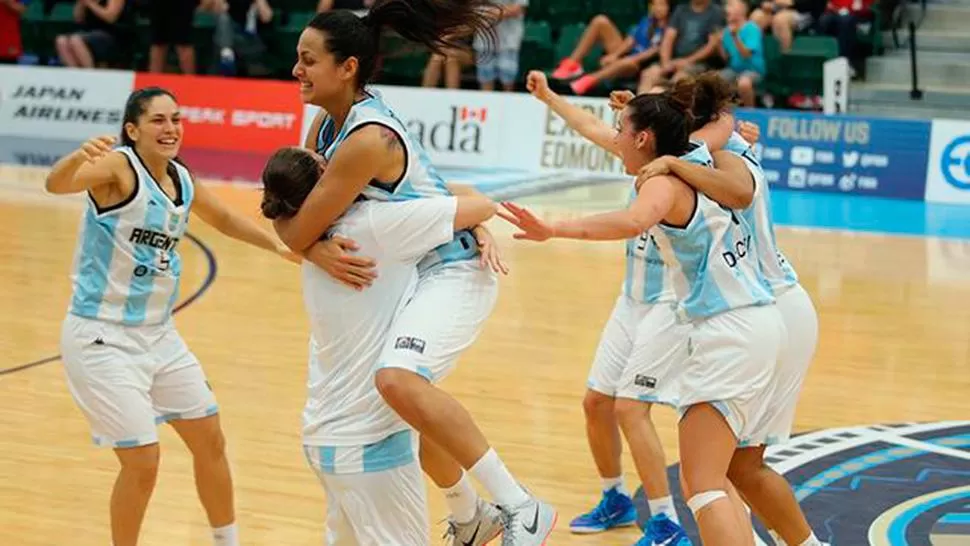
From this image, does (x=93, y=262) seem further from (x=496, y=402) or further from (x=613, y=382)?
(x=496, y=402)

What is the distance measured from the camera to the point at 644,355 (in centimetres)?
568

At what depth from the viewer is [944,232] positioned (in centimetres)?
1329

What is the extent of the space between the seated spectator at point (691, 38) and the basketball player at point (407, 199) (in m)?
11.9

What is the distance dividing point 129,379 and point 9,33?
55.2ft

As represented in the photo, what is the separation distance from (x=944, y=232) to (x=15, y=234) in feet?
26.0

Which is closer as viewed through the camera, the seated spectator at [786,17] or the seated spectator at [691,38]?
the seated spectator at [691,38]

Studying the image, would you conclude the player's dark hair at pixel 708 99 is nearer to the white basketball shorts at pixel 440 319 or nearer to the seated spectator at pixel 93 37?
the white basketball shorts at pixel 440 319

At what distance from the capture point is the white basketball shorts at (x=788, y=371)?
16.2 ft

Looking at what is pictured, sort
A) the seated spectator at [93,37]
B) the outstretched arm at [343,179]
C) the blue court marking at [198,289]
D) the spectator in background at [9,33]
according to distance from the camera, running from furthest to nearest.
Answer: the spectator in background at [9,33], the seated spectator at [93,37], the blue court marking at [198,289], the outstretched arm at [343,179]

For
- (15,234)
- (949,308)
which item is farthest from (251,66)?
(949,308)

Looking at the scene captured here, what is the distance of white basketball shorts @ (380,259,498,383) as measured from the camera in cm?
429

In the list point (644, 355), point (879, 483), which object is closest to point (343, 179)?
point (644, 355)

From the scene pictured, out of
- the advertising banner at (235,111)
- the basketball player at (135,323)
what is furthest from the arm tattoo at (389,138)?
the advertising banner at (235,111)

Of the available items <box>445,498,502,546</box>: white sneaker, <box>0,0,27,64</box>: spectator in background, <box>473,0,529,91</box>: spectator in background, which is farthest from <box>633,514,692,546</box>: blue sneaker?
<box>0,0,27,64</box>: spectator in background
